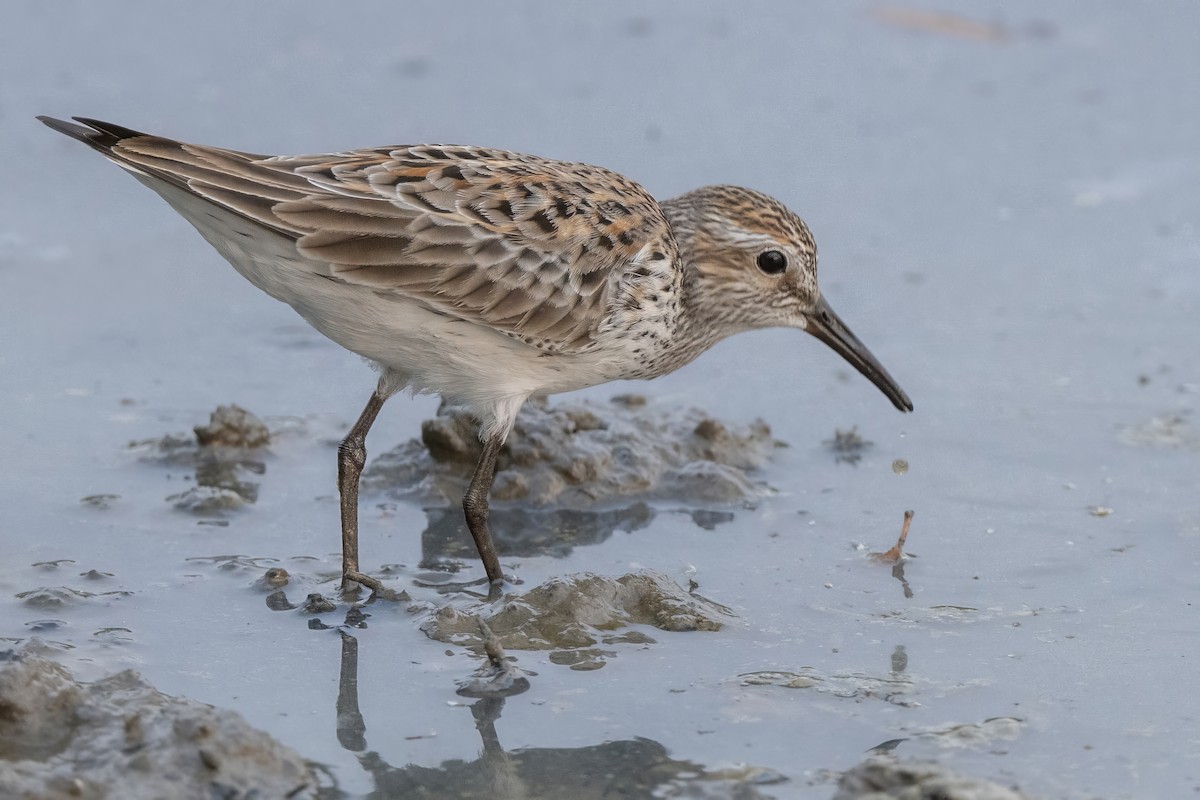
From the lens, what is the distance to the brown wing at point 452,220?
21.6 feet

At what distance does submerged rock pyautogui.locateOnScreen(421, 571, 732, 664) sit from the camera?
642 centimetres

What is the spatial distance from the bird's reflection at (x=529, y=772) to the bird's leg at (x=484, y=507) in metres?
1.41

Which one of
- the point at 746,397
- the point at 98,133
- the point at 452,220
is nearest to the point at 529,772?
the point at 452,220

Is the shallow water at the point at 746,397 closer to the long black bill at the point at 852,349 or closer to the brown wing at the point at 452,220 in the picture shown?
the long black bill at the point at 852,349

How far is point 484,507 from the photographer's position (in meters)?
7.20

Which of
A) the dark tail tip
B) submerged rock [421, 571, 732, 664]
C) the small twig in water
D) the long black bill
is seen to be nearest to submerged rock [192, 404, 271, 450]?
the dark tail tip

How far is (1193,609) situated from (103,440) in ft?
16.2

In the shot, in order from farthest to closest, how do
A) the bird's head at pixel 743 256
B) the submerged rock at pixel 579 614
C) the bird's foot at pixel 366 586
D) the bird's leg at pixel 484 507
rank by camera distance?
the bird's head at pixel 743 256, the bird's leg at pixel 484 507, the bird's foot at pixel 366 586, the submerged rock at pixel 579 614

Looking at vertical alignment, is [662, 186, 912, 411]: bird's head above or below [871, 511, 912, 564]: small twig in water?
above

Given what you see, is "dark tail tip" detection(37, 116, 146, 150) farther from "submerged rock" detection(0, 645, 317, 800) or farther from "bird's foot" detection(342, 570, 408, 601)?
"submerged rock" detection(0, 645, 317, 800)

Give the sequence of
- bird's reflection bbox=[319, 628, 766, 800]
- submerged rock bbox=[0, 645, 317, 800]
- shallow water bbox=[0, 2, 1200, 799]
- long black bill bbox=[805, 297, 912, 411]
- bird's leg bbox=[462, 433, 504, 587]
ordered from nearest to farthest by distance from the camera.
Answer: submerged rock bbox=[0, 645, 317, 800] → bird's reflection bbox=[319, 628, 766, 800] → shallow water bbox=[0, 2, 1200, 799] → bird's leg bbox=[462, 433, 504, 587] → long black bill bbox=[805, 297, 912, 411]

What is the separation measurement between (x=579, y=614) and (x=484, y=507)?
0.84 meters

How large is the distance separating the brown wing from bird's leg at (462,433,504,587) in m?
0.55

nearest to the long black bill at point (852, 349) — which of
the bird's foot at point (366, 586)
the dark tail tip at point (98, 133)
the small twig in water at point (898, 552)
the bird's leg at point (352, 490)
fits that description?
the small twig in water at point (898, 552)
